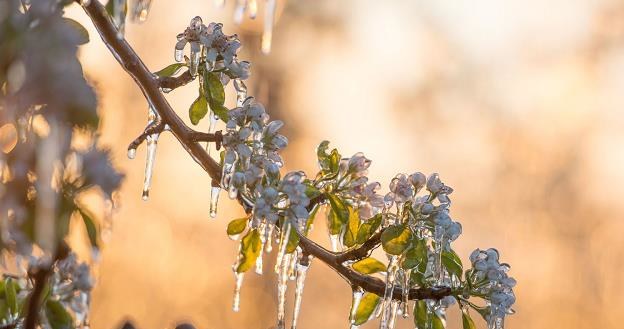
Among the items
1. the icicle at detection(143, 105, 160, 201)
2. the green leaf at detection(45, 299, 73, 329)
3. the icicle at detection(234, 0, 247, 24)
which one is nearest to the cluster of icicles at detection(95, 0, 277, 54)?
the icicle at detection(234, 0, 247, 24)

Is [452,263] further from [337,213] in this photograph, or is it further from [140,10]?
[140,10]

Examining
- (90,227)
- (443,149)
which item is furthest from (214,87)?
(443,149)

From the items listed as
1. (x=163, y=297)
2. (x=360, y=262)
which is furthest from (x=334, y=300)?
(x=360, y=262)

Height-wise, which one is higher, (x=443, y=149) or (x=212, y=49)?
(x=443, y=149)

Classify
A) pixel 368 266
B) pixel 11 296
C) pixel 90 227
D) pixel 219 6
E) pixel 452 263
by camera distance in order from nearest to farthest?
pixel 90 227 < pixel 11 296 < pixel 219 6 < pixel 452 263 < pixel 368 266

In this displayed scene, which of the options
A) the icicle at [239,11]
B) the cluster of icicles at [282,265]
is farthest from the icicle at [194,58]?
the cluster of icicles at [282,265]

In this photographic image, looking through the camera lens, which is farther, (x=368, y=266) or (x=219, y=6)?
(x=368, y=266)
